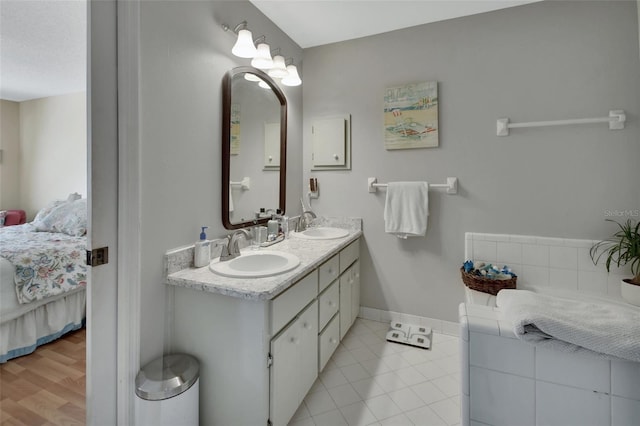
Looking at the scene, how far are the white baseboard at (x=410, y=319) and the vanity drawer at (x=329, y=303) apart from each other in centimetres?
66

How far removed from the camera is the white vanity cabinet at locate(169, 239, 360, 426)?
3.74 feet

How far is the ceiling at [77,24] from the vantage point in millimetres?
1593

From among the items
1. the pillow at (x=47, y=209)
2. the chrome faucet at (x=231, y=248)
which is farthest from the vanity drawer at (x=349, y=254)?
the pillow at (x=47, y=209)

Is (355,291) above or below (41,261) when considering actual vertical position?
below

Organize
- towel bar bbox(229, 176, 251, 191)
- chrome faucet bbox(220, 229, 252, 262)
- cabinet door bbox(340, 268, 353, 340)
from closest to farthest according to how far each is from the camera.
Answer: chrome faucet bbox(220, 229, 252, 262) < towel bar bbox(229, 176, 251, 191) < cabinet door bbox(340, 268, 353, 340)

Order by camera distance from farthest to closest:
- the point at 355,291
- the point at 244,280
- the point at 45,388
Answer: the point at 355,291
the point at 45,388
the point at 244,280

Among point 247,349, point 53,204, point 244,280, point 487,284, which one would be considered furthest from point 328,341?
point 53,204

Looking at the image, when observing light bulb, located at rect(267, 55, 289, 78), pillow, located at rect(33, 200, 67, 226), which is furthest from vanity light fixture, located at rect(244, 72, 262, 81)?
pillow, located at rect(33, 200, 67, 226)

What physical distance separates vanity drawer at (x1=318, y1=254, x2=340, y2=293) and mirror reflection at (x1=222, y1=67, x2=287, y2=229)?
0.58 metres

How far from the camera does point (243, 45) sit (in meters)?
1.56

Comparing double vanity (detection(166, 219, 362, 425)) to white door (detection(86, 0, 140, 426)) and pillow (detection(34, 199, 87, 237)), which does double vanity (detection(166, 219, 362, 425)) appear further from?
pillow (detection(34, 199, 87, 237))

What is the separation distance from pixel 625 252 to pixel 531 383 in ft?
4.84

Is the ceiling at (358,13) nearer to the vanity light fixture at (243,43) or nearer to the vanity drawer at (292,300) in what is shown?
the vanity light fixture at (243,43)

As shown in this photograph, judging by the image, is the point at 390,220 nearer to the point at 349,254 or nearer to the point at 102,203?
the point at 349,254
